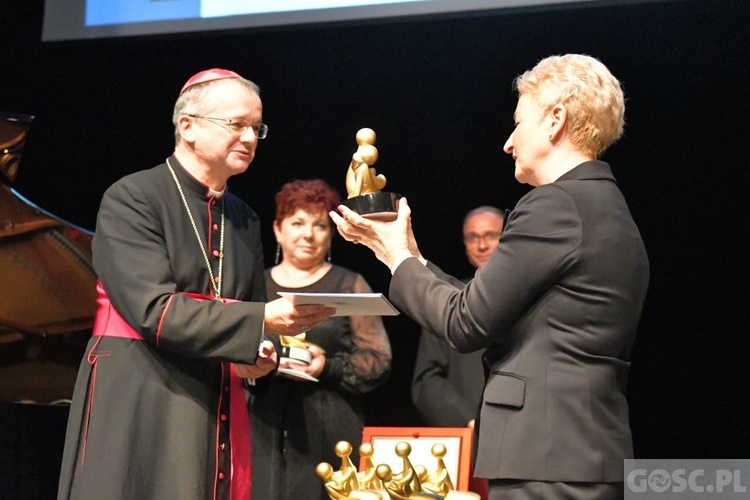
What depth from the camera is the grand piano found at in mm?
3742

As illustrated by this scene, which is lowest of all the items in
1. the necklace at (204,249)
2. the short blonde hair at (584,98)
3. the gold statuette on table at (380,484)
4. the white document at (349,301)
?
the gold statuette on table at (380,484)

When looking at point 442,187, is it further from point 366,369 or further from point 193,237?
point 193,237

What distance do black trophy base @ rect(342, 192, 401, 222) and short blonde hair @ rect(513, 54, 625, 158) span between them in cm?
48

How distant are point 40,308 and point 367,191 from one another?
189 centimetres

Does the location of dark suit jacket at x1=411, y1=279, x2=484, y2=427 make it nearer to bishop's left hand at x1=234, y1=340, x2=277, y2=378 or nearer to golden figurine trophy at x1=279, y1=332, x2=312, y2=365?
golden figurine trophy at x1=279, y1=332, x2=312, y2=365

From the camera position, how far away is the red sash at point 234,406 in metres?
2.73

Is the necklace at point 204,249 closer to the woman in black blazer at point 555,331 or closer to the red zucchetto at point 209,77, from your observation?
the red zucchetto at point 209,77

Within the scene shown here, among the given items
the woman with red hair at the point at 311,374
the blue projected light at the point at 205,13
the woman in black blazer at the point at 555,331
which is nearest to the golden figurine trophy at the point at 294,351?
the woman with red hair at the point at 311,374

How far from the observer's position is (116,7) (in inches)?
203

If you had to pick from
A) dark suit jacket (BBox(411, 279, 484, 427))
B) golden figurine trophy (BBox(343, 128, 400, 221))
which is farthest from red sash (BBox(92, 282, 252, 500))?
dark suit jacket (BBox(411, 279, 484, 427))

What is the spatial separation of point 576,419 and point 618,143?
10.1 feet

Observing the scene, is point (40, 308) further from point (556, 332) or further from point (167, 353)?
point (556, 332)

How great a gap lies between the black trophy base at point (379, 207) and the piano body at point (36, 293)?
192 centimetres

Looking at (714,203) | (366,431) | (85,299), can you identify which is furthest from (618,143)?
(85,299)
